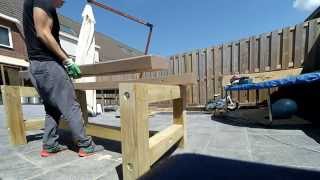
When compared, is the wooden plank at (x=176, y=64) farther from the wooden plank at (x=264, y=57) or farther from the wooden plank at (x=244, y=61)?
the wooden plank at (x=264, y=57)

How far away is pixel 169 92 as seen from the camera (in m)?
1.54

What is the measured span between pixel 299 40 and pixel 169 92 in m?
4.65

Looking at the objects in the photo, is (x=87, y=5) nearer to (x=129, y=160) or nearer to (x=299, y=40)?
(x=129, y=160)

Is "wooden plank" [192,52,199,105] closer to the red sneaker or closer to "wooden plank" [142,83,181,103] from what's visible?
"wooden plank" [142,83,181,103]

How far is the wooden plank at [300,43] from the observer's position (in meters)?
4.56

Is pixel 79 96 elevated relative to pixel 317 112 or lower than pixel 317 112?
elevated

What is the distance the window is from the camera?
966cm

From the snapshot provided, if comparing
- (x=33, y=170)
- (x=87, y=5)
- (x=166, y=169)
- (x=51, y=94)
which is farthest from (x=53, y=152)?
(x=87, y=5)

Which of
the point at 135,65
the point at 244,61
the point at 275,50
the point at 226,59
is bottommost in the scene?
the point at 135,65

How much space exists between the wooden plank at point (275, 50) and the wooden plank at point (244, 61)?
24.5 inches

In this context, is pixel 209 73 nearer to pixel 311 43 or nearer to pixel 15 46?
pixel 311 43

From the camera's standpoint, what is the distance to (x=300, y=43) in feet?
15.1

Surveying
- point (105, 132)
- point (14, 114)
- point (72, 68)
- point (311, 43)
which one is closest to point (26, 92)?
point (14, 114)

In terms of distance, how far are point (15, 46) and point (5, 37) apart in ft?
1.91
